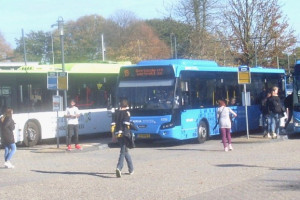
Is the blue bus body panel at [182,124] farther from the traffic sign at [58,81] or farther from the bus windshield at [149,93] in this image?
the traffic sign at [58,81]

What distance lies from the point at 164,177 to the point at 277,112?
11.2 meters

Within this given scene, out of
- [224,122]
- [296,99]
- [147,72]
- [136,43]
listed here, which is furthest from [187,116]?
[136,43]

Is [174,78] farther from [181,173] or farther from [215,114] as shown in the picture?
[181,173]

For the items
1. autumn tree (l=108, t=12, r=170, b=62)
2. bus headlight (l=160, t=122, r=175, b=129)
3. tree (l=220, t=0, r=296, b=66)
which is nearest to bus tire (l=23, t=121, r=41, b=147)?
bus headlight (l=160, t=122, r=175, b=129)

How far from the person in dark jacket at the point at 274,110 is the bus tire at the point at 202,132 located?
2616mm

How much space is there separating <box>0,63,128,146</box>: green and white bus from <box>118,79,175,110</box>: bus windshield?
2840mm

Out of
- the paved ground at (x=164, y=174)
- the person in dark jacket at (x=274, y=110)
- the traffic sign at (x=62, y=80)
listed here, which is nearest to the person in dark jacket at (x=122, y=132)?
the paved ground at (x=164, y=174)

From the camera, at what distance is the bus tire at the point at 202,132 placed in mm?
24344

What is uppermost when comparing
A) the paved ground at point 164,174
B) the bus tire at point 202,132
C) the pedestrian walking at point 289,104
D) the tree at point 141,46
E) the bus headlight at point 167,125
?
the tree at point 141,46

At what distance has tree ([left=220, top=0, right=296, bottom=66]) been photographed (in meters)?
43.8

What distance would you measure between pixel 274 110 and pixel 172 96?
183 inches

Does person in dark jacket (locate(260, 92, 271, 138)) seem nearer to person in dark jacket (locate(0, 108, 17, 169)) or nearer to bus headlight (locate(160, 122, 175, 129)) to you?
bus headlight (locate(160, 122, 175, 129))

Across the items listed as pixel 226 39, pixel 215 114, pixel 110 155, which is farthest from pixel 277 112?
pixel 226 39

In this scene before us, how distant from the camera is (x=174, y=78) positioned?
899 inches
